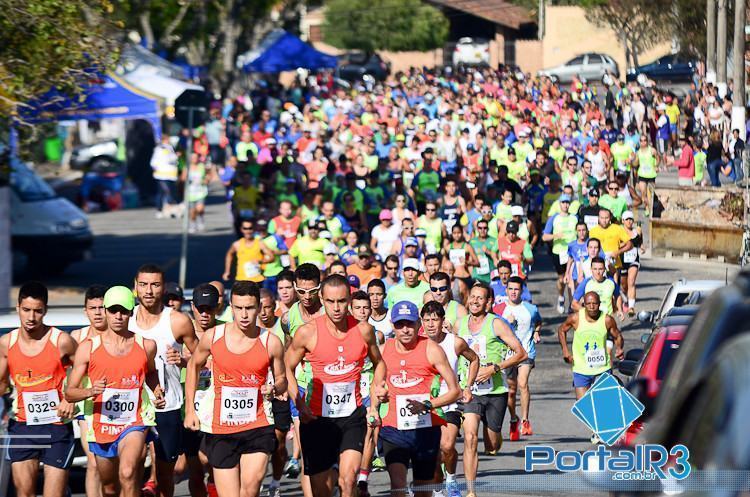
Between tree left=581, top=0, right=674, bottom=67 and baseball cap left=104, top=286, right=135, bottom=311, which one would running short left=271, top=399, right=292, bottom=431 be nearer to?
baseball cap left=104, top=286, right=135, bottom=311

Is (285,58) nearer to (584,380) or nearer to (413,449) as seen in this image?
(584,380)

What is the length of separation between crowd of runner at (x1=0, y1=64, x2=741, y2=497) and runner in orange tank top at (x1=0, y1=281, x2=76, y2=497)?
0.04 feet

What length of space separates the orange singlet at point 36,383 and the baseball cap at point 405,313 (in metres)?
2.27

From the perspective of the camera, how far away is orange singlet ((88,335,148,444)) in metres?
10.0

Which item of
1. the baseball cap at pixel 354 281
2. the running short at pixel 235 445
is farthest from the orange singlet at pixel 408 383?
the baseball cap at pixel 354 281

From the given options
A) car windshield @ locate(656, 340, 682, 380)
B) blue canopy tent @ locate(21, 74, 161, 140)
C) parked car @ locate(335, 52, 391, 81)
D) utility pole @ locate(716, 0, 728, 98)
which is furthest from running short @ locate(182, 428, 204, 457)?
parked car @ locate(335, 52, 391, 81)

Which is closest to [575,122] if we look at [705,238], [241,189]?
[705,238]

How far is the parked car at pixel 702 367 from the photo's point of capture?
3.92 m

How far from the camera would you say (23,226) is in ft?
78.9

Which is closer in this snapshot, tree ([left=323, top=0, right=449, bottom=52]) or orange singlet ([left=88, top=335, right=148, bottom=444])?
orange singlet ([left=88, top=335, right=148, bottom=444])

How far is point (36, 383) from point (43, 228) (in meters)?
14.3

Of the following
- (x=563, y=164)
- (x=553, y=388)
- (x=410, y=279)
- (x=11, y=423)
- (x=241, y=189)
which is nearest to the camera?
(x=11, y=423)

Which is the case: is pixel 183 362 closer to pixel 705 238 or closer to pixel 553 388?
pixel 553 388

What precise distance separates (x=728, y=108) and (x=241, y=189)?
13.1m
